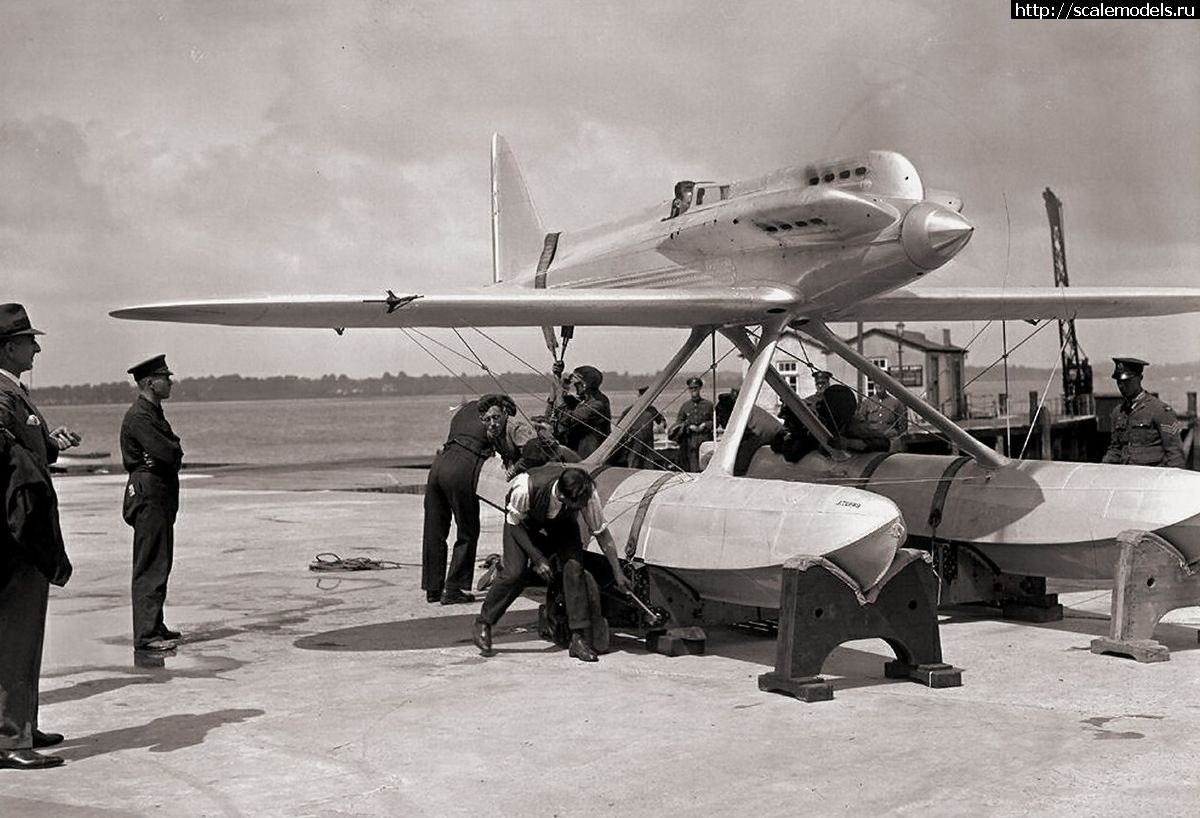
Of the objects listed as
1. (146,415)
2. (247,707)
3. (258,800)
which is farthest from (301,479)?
(258,800)

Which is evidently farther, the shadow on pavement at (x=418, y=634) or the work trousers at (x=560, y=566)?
the shadow on pavement at (x=418, y=634)

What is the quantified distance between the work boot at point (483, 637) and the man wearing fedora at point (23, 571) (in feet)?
9.89

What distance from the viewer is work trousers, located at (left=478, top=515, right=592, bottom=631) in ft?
26.9

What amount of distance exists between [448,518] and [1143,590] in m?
5.36

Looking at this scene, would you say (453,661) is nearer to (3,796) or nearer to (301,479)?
(3,796)

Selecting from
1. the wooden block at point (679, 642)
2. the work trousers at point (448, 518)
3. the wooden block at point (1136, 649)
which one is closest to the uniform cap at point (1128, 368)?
the wooden block at point (1136, 649)

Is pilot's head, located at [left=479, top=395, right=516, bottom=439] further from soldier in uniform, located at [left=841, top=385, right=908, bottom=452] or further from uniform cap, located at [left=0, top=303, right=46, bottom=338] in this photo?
uniform cap, located at [left=0, top=303, right=46, bottom=338]

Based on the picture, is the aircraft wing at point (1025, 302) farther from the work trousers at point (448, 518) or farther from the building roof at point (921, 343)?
the building roof at point (921, 343)

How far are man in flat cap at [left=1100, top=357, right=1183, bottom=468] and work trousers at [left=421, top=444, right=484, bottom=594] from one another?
5.25 meters

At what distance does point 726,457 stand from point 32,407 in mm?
4553

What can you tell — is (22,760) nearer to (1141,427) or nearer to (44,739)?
(44,739)

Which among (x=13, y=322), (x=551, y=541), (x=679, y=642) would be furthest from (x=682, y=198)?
(x=13, y=322)

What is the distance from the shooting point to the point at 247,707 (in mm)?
6812

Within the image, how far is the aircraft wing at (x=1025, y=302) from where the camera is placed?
10477 millimetres
